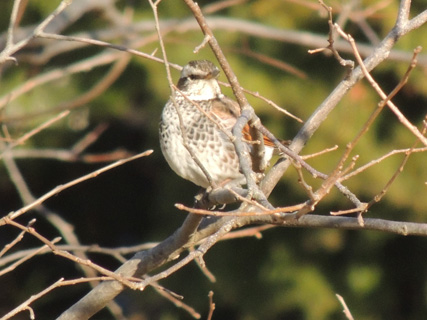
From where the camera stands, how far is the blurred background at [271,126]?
657cm

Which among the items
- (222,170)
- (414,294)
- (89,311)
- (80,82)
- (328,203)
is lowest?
(414,294)

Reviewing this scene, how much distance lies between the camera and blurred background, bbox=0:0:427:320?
657 cm

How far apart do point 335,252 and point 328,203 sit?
58 cm

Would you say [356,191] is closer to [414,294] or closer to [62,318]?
[414,294]

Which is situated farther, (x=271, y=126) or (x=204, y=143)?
(x=271, y=126)

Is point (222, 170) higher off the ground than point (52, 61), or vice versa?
point (52, 61)

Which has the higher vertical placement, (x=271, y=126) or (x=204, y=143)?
(x=204, y=143)

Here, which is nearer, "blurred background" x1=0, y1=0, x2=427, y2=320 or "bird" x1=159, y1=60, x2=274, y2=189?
"bird" x1=159, y1=60, x2=274, y2=189

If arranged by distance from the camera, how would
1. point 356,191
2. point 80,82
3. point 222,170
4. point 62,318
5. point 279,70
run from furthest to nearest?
point 80,82
point 279,70
point 356,191
point 222,170
point 62,318

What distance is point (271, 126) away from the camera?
683 cm

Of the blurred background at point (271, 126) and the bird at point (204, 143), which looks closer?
the bird at point (204, 143)

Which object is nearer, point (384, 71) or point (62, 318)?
point (62, 318)

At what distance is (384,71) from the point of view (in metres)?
6.83

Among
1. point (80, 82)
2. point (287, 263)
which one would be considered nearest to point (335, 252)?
point (287, 263)
